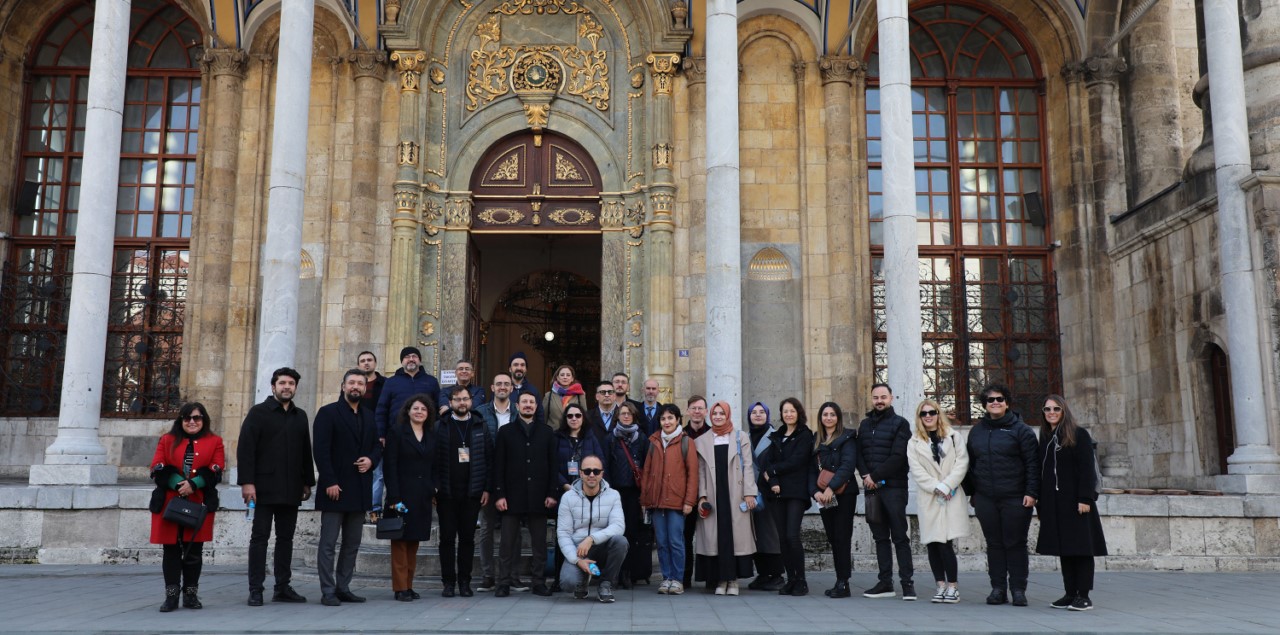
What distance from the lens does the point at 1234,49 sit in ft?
41.4

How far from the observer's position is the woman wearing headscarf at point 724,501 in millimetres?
8664

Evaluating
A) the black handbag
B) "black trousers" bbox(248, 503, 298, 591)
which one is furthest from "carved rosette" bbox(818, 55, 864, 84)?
the black handbag

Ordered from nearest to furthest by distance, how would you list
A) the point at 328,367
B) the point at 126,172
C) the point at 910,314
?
the point at 910,314 < the point at 328,367 < the point at 126,172

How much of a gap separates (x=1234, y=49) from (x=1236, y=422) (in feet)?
15.0

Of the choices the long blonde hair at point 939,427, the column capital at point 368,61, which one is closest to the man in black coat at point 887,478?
the long blonde hair at point 939,427

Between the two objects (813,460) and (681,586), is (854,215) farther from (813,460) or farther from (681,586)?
(681,586)

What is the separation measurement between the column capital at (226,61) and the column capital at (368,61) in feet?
5.62

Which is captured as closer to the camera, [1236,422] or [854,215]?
[1236,422]

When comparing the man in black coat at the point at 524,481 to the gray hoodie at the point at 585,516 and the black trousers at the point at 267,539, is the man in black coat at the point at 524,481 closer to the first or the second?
the gray hoodie at the point at 585,516

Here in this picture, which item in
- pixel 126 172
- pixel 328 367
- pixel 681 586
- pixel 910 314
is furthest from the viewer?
pixel 126 172

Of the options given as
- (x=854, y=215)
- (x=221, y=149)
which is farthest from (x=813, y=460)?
(x=221, y=149)

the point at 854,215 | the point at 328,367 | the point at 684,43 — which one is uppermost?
the point at 684,43

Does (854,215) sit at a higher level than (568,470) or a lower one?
higher

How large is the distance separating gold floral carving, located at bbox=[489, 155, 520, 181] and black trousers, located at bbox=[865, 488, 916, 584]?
29.7ft
